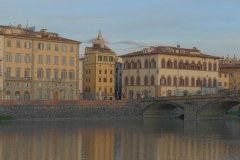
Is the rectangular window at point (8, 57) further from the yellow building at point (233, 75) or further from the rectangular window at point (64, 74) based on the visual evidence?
the yellow building at point (233, 75)

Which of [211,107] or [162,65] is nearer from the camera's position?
[211,107]

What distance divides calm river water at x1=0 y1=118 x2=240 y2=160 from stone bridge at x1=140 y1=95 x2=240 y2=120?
368 inches

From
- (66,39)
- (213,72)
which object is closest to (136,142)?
(66,39)

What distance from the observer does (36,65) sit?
302 ft

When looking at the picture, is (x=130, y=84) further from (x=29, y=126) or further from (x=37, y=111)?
(x=29, y=126)

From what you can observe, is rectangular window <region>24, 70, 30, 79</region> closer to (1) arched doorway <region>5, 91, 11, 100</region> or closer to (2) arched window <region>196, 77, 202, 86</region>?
(1) arched doorway <region>5, 91, 11, 100</region>

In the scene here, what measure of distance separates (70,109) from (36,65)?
36.1ft

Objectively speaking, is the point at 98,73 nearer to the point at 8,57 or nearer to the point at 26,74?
the point at 26,74

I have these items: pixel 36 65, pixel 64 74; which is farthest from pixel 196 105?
pixel 36 65

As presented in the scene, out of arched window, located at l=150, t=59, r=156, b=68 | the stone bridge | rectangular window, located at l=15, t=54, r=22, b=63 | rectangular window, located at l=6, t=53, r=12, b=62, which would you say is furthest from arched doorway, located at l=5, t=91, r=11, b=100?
arched window, located at l=150, t=59, r=156, b=68

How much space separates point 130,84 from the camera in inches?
4166

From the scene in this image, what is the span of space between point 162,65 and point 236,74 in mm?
28031

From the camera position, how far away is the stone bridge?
82.8 m

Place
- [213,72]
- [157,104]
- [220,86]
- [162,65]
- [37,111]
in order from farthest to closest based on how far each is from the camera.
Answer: [220,86] → [213,72] → [162,65] → [157,104] → [37,111]
